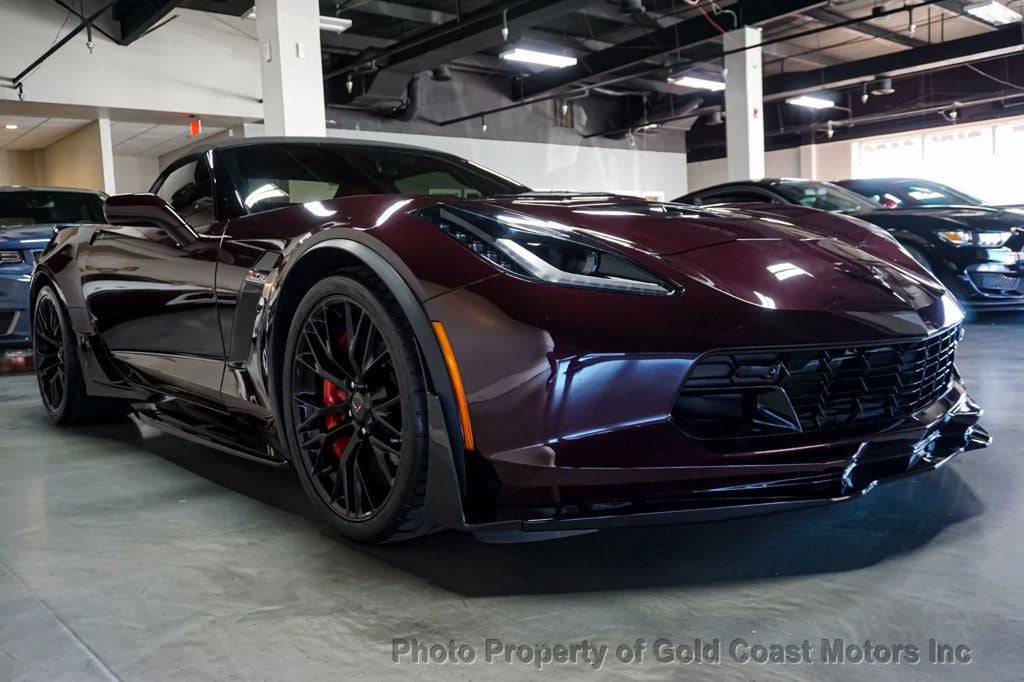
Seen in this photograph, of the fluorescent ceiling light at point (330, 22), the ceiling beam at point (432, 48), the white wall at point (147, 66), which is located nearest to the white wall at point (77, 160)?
the white wall at point (147, 66)

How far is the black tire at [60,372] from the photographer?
333 cm

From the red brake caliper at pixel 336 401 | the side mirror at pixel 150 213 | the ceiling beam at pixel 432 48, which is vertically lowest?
the red brake caliper at pixel 336 401

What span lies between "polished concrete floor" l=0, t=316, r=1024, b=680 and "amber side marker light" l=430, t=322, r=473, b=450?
0.31 meters

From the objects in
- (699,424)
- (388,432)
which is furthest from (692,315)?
(388,432)

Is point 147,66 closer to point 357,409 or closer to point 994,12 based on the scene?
point 357,409

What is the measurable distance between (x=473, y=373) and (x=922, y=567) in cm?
93

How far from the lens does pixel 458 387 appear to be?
5.23 ft

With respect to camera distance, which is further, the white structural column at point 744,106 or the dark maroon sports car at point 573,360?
the white structural column at point 744,106

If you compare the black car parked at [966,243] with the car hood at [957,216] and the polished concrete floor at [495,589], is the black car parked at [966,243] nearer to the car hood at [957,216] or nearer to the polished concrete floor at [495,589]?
the car hood at [957,216]

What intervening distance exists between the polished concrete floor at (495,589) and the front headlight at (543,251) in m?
0.57

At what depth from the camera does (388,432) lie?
1.77 meters

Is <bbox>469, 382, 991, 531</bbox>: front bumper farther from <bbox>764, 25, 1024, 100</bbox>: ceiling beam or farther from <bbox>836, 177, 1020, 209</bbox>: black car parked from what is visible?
<bbox>764, 25, 1024, 100</bbox>: ceiling beam

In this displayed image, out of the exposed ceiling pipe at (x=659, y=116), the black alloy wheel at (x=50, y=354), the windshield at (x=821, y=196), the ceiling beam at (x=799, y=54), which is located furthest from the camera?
the exposed ceiling pipe at (x=659, y=116)

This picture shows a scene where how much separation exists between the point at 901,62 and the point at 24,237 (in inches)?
556
